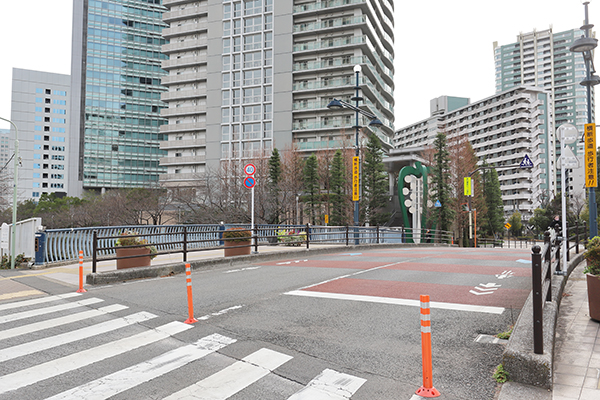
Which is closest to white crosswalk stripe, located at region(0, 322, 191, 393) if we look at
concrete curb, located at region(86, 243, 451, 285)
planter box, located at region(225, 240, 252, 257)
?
concrete curb, located at region(86, 243, 451, 285)

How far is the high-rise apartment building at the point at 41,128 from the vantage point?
377 feet

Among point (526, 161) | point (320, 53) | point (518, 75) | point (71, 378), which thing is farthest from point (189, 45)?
point (518, 75)

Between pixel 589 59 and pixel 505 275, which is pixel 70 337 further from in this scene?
pixel 589 59

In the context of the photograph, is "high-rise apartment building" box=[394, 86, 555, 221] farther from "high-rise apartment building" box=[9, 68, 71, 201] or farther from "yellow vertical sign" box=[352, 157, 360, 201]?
"high-rise apartment building" box=[9, 68, 71, 201]

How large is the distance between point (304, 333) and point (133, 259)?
24.7ft

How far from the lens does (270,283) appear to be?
33.0 feet

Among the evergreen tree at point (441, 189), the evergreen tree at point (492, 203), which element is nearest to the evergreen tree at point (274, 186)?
the evergreen tree at point (441, 189)

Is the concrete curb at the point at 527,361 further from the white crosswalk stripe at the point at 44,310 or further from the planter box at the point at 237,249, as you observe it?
the planter box at the point at 237,249

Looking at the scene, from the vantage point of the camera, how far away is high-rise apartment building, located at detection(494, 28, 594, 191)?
472 ft

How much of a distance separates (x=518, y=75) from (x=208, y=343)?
179696mm

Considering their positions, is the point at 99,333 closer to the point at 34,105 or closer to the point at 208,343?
the point at 208,343

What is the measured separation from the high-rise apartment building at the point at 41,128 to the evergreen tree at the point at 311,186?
9129cm

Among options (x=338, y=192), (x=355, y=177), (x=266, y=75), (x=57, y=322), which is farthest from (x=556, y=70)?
(x=57, y=322)

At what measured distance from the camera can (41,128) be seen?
11869 centimetres
